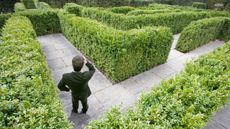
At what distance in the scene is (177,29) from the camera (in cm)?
1331

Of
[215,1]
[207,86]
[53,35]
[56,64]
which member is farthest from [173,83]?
[215,1]

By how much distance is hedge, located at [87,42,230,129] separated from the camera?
2.35m

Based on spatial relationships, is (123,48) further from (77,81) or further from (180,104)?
(180,104)

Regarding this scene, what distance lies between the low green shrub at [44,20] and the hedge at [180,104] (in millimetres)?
10908

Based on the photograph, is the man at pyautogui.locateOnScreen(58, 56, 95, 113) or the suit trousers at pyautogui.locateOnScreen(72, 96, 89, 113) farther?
the suit trousers at pyautogui.locateOnScreen(72, 96, 89, 113)

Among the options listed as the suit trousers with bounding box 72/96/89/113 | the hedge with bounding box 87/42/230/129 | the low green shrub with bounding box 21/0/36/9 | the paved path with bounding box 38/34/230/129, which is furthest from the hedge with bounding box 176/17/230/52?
the low green shrub with bounding box 21/0/36/9

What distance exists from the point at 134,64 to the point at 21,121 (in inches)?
182

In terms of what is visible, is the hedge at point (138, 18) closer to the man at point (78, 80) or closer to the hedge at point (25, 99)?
the man at point (78, 80)

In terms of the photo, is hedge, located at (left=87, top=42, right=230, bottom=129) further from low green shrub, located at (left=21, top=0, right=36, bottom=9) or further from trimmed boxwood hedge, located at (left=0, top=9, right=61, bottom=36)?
low green shrub, located at (left=21, top=0, right=36, bottom=9)

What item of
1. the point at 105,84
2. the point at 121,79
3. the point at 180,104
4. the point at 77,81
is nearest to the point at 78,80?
the point at 77,81

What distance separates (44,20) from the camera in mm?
12219

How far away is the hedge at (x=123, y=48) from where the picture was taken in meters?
5.74

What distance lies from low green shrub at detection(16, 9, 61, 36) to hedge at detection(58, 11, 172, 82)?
18.7 ft

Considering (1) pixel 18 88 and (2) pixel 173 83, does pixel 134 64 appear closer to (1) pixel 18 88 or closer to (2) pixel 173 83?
(2) pixel 173 83
